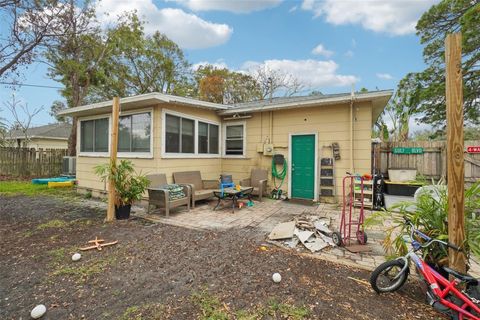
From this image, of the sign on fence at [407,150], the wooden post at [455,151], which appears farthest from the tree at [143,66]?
the wooden post at [455,151]

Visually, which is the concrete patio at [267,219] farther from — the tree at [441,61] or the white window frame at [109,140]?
the tree at [441,61]

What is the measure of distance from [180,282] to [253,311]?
0.93m

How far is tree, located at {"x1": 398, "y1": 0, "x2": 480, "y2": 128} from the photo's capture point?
8.89 m

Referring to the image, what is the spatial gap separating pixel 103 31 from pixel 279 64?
474 inches

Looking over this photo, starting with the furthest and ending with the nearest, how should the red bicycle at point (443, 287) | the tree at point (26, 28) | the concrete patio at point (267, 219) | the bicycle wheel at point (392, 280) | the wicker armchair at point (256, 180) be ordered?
1. the tree at point (26, 28)
2. the wicker armchair at point (256, 180)
3. the concrete patio at point (267, 219)
4. the bicycle wheel at point (392, 280)
5. the red bicycle at point (443, 287)

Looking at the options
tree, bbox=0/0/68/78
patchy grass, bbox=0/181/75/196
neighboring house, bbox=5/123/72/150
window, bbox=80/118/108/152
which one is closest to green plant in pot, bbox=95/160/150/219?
window, bbox=80/118/108/152

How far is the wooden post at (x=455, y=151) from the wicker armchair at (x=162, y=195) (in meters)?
4.71

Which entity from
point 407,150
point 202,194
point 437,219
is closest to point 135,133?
point 202,194

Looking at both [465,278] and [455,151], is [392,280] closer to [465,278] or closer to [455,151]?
[465,278]

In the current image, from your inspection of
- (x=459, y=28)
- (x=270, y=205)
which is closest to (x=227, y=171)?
(x=270, y=205)

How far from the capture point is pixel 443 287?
Answer: 1986mm

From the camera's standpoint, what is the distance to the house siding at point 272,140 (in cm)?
609

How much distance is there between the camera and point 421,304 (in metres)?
2.20

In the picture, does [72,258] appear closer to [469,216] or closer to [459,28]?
[469,216]
